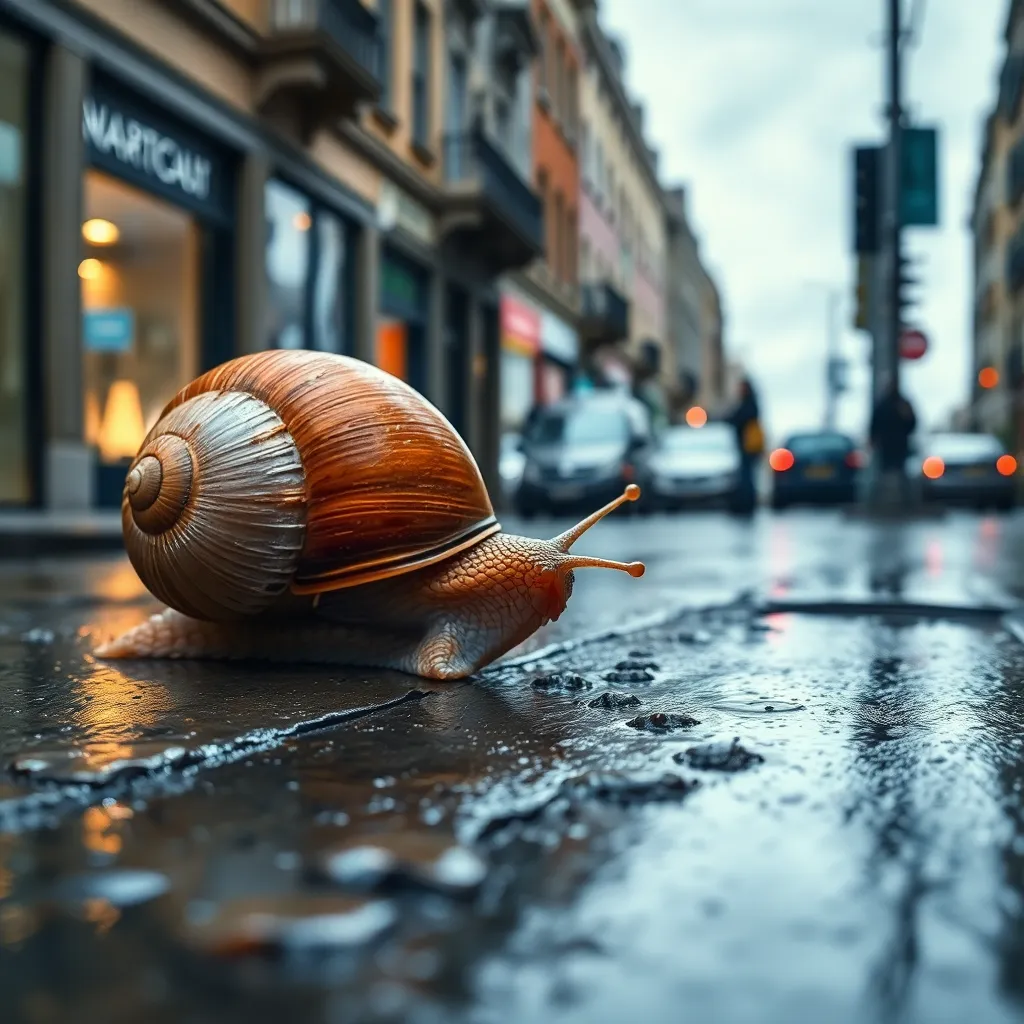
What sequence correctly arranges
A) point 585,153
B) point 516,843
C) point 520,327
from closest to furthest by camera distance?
point 516,843 → point 520,327 → point 585,153

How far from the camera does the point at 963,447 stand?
2084 centimetres

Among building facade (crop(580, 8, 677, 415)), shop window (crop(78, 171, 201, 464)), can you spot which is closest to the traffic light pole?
shop window (crop(78, 171, 201, 464))

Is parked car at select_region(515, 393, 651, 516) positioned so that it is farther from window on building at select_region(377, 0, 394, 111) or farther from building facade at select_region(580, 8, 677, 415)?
building facade at select_region(580, 8, 677, 415)

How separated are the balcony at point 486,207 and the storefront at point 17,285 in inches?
417

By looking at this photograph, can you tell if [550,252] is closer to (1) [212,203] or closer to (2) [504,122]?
(2) [504,122]

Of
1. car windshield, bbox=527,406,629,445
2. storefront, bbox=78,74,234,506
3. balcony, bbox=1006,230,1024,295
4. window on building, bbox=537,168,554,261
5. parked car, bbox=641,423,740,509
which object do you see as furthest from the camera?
balcony, bbox=1006,230,1024,295

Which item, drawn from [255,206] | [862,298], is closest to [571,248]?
[862,298]

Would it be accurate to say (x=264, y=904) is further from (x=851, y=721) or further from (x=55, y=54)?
(x=55, y=54)

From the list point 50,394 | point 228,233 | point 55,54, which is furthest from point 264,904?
point 228,233

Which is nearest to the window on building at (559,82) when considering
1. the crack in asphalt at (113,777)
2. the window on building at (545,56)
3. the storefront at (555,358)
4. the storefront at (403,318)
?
the window on building at (545,56)

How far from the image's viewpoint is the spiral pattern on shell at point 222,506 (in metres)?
2.82

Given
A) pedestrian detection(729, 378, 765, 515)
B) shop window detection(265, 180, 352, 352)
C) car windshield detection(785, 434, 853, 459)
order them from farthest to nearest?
car windshield detection(785, 434, 853, 459) < pedestrian detection(729, 378, 765, 515) < shop window detection(265, 180, 352, 352)

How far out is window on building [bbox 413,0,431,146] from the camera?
63.3 ft

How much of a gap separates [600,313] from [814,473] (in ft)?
43.0
